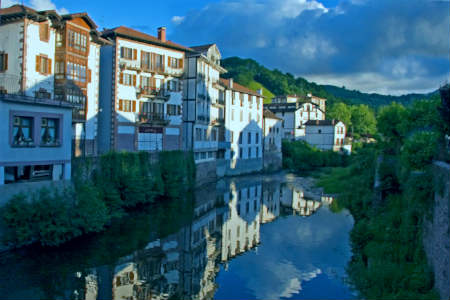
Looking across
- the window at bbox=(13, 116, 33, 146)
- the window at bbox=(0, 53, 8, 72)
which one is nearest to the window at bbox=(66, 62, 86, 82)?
the window at bbox=(0, 53, 8, 72)

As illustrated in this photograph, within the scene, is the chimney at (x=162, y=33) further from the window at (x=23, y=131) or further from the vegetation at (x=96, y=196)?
the window at (x=23, y=131)

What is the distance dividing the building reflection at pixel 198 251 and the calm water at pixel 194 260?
5cm

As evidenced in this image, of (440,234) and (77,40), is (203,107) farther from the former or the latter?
(440,234)

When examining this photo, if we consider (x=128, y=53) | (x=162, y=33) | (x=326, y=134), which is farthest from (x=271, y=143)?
(x=128, y=53)

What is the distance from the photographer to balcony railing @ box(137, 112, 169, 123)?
36.0m

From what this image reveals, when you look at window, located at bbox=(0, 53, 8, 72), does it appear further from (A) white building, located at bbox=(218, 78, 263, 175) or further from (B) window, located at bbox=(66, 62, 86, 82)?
(A) white building, located at bbox=(218, 78, 263, 175)

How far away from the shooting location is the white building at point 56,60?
2622 cm

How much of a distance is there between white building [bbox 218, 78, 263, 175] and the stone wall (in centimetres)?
3671

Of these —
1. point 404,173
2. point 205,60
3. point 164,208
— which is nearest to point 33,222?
point 164,208

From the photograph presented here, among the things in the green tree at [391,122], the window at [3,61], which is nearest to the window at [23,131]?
the window at [3,61]

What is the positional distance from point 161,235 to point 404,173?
15713 millimetres

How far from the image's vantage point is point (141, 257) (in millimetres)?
19797

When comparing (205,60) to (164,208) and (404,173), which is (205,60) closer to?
(164,208)

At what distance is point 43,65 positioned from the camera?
90.7 ft
